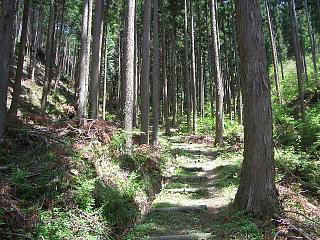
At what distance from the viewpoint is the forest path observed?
264 inches

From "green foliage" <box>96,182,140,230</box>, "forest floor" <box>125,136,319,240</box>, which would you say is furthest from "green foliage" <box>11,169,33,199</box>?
"forest floor" <box>125,136,319,240</box>

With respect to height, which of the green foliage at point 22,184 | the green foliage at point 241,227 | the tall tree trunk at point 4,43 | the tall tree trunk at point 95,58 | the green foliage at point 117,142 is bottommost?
the green foliage at point 241,227

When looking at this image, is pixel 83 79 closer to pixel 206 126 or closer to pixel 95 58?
pixel 95 58

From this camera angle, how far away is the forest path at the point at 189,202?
22.0ft

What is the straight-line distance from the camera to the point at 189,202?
887 cm

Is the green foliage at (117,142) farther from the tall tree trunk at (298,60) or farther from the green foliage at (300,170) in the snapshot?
the tall tree trunk at (298,60)

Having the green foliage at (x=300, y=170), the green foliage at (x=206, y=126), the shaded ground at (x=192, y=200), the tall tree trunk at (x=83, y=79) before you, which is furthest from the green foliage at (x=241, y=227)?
the green foliage at (x=206, y=126)

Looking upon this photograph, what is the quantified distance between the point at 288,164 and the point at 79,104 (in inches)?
297

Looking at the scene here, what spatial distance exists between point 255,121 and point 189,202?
121 inches

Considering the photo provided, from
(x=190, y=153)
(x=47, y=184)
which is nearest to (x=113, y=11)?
(x=190, y=153)

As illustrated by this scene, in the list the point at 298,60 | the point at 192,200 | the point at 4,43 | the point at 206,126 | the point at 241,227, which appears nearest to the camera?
the point at 241,227

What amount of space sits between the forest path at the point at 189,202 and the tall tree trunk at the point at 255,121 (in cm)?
100

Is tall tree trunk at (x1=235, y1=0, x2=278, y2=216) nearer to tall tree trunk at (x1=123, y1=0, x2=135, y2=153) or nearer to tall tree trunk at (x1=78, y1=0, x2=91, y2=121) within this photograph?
tall tree trunk at (x1=123, y1=0, x2=135, y2=153)

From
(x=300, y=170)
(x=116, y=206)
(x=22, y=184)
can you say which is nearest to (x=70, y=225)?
(x=22, y=184)
